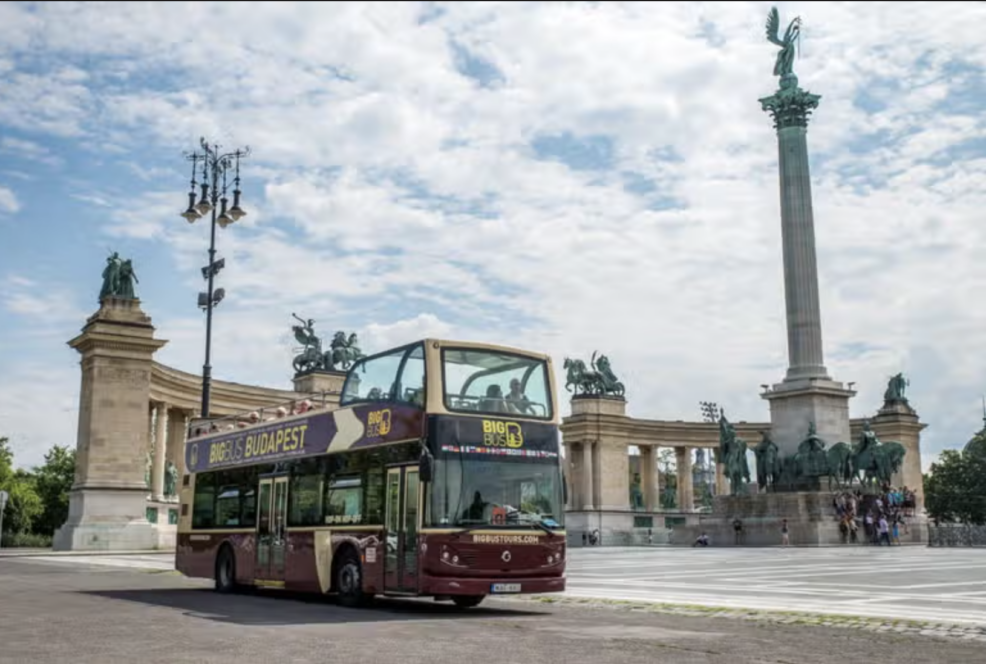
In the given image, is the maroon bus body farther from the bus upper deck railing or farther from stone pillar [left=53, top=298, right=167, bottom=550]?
stone pillar [left=53, top=298, right=167, bottom=550]

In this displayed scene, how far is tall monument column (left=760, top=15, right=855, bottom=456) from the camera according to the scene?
5203cm

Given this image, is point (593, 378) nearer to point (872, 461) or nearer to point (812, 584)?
point (872, 461)

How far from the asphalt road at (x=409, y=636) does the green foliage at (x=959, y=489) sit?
3524 inches

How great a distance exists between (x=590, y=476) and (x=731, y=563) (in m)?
52.1

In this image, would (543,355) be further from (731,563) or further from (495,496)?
(731,563)

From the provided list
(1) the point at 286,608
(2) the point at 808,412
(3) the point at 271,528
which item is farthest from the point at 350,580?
(2) the point at 808,412

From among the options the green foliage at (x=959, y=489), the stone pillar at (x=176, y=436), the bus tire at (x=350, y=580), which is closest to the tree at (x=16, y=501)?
the stone pillar at (x=176, y=436)

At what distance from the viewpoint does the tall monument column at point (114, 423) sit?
49.2 metres

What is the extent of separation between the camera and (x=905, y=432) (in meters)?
85.5

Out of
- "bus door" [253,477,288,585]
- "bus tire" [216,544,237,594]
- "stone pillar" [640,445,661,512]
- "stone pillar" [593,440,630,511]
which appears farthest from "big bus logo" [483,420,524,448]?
"stone pillar" [640,445,661,512]

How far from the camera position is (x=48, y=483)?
92.1 meters

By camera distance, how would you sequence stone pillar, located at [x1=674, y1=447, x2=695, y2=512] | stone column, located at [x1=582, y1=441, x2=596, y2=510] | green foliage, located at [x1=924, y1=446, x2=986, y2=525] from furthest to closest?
green foliage, located at [x1=924, y1=446, x2=986, y2=525], stone pillar, located at [x1=674, y1=447, x2=695, y2=512], stone column, located at [x1=582, y1=441, x2=596, y2=510]

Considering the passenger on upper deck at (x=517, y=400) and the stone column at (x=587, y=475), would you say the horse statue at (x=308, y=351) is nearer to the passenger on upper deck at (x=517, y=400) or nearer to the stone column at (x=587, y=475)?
the stone column at (x=587, y=475)

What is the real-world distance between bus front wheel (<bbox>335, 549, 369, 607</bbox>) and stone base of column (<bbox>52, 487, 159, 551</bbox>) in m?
33.2
